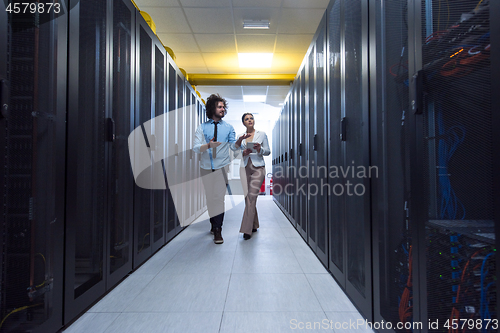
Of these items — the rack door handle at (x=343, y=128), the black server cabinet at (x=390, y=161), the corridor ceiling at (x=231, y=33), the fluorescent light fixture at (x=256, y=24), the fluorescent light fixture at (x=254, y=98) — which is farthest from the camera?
the fluorescent light fixture at (x=254, y=98)

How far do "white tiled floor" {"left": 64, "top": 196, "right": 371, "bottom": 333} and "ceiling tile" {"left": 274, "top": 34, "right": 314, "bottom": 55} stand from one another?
3.02m

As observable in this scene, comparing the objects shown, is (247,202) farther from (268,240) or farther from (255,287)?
(255,287)

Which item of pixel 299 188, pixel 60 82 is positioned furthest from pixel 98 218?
pixel 299 188

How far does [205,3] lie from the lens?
10.2ft

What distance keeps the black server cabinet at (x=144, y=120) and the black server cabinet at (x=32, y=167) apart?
85 centimetres

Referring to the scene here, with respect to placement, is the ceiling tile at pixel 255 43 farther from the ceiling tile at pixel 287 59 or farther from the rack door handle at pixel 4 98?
the rack door handle at pixel 4 98

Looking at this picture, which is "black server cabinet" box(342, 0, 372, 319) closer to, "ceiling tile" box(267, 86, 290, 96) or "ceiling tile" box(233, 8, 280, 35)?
"ceiling tile" box(233, 8, 280, 35)

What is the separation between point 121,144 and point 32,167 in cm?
73

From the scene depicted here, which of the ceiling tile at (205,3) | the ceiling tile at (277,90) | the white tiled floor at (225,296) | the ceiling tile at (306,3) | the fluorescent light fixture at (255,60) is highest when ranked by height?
the fluorescent light fixture at (255,60)

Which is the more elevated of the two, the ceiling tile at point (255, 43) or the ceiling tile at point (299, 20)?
the ceiling tile at point (255, 43)

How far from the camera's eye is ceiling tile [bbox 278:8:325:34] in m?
3.28

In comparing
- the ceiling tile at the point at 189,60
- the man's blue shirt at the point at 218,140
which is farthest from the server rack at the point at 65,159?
the ceiling tile at the point at 189,60

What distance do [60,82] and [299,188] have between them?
249cm

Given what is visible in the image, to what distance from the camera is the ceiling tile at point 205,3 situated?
10.1 ft
